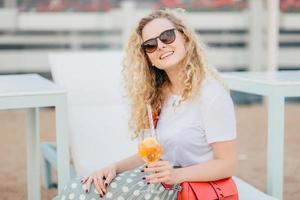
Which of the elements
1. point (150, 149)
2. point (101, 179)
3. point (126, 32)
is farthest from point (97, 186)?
point (126, 32)

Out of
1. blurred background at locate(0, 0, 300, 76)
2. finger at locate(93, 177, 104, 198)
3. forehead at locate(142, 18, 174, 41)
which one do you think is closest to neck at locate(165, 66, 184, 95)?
forehead at locate(142, 18, 174, 41)

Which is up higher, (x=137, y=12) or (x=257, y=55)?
(x=137, y=12)

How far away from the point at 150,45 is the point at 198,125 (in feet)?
1.00

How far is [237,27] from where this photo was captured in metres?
7.31

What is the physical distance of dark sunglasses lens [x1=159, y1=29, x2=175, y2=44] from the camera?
218cm

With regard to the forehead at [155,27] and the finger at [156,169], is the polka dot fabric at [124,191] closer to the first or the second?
the finger at [156,169]

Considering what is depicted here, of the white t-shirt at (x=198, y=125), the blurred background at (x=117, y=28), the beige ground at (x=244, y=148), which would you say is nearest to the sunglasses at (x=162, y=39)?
the white t-shirt at (x=198, y=125)

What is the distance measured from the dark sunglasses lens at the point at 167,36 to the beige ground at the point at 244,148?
5.23 feet

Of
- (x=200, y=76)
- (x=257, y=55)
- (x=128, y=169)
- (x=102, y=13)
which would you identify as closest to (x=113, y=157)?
(x=128, y=169)

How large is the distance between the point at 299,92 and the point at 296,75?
0.48 meters

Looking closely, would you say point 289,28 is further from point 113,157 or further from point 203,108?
point 203,108

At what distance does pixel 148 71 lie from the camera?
2.32m

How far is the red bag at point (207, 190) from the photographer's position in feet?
6.64

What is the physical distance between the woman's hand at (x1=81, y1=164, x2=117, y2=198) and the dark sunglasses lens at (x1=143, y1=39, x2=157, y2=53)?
1.35 ft
